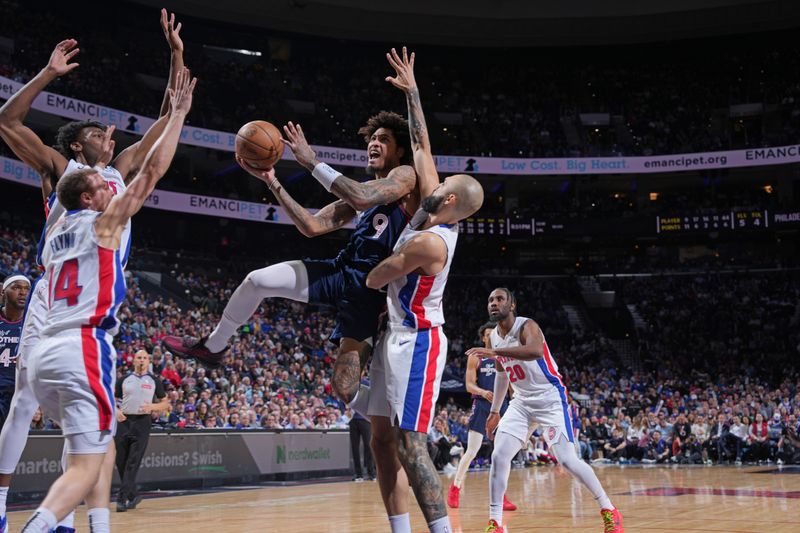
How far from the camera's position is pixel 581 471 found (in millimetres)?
7391

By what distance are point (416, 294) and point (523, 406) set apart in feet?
11.9

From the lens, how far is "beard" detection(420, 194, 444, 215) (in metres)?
4.75

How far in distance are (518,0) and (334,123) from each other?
8.69m

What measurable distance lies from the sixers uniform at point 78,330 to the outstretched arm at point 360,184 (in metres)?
1.21

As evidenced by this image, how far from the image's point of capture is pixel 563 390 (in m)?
8.29

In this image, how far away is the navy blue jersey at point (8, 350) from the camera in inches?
290

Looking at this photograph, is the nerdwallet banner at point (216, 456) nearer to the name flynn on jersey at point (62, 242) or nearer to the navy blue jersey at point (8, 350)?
the navy blue jersey at point (8, 350)

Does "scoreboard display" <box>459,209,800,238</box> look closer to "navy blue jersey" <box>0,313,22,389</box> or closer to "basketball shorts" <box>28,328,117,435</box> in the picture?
"navy blue jersey" <box>0,313,22,389</box>

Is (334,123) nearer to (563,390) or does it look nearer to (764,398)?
(764,398)

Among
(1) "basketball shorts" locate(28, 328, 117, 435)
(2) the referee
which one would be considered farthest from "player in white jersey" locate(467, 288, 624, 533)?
(2) the referee

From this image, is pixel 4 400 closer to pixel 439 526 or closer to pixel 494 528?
pixel 494 528

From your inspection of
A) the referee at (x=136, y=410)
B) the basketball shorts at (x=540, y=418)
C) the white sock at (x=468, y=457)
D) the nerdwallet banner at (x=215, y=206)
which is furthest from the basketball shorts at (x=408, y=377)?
the nerdwallet banner at (x=215, y=206)

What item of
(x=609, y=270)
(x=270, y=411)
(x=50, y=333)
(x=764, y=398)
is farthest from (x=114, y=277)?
(x=609, y=270)

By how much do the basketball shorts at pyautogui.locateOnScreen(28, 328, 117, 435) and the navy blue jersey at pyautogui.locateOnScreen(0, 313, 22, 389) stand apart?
3.19 m
